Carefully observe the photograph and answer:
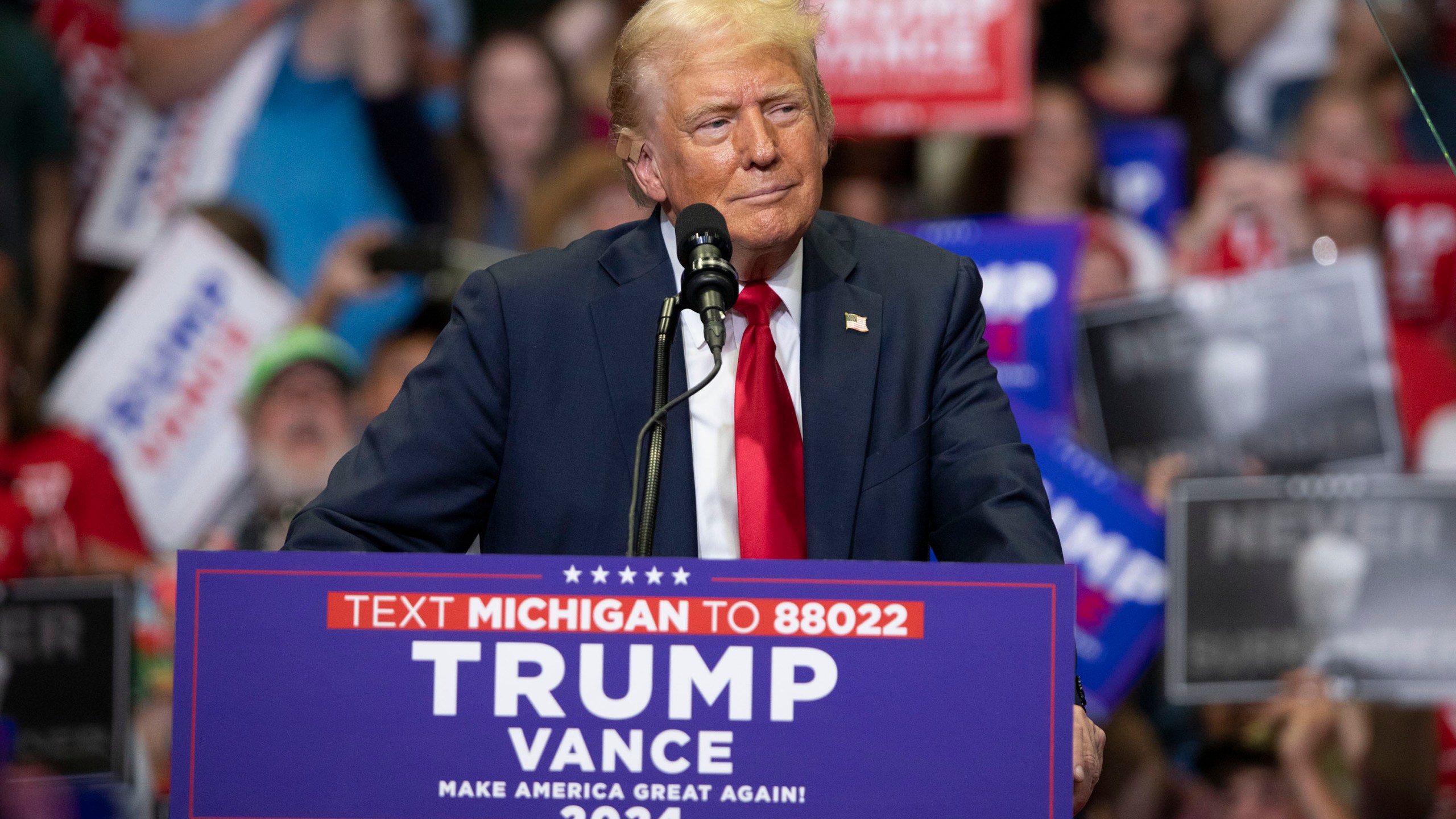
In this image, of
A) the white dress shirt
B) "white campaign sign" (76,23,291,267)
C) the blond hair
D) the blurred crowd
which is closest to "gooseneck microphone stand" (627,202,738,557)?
the white dress shirt

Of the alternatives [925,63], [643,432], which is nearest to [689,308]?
[643,432]

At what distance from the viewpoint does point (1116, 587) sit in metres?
4.30

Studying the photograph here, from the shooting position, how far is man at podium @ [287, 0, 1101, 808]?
5.85ft

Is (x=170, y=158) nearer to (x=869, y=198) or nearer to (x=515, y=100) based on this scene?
(x=515, y=100)

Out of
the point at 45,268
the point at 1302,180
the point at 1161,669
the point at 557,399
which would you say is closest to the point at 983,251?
the point at 1302,180

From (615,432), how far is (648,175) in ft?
1.34

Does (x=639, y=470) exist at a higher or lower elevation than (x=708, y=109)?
lower

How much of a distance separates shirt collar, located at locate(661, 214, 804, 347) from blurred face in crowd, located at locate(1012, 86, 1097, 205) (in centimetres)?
265

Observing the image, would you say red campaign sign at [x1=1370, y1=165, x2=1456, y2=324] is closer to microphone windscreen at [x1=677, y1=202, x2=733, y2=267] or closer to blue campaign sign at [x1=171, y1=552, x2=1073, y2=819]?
microphone windscreen at [x1=677, y1=202, x2=733, y2=267]

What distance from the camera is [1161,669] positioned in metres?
4.29

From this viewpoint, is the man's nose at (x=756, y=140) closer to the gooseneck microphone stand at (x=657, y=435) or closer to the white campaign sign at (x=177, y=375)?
the gooseneck microphone stand at (x=657, y=435)

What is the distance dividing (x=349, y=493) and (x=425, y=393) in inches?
6.9

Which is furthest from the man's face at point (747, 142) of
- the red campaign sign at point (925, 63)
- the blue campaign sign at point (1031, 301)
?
the blue campaign sign at point (1031, 301)

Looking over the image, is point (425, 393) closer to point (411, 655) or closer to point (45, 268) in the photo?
point (411, 655)
